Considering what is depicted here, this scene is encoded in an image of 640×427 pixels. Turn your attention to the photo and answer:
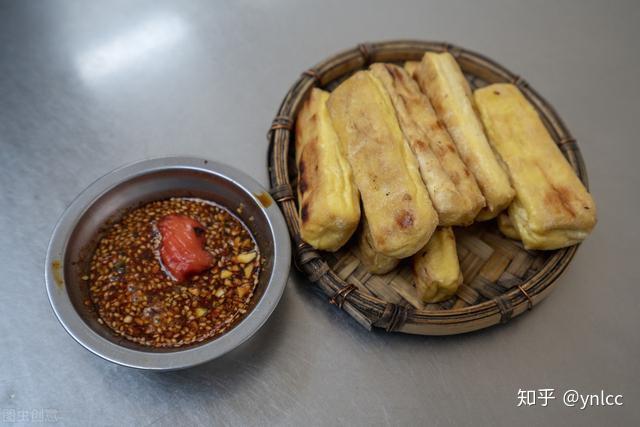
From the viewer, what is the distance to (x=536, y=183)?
1.69m

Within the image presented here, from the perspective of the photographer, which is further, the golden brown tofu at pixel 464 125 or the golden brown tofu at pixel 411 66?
the golden brown tofu at pixel 411 66

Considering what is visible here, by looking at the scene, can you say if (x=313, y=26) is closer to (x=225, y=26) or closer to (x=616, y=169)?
(x=225, y=26)

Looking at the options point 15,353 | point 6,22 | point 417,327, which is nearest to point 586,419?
point 417,327

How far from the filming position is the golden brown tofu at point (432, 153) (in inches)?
63.1

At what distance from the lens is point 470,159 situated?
68.1 inches

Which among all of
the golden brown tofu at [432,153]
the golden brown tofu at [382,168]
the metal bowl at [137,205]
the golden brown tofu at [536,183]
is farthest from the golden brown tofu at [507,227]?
the metal bowl at [137,205]

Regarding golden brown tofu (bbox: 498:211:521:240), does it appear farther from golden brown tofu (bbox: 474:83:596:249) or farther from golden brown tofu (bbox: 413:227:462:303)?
golden brown tofu (bbox: 413:227:462:303)

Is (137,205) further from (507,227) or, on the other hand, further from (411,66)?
(507,227)

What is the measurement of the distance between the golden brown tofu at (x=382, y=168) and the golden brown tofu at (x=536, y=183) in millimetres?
352

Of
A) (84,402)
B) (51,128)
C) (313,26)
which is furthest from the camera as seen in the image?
(313,26)

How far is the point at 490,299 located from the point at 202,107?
145 centimetres

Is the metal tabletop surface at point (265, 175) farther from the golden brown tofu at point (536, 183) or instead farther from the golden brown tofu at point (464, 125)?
the golden brown tofu at point (464, 125)

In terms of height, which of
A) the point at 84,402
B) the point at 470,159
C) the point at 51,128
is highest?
the point at 470,159

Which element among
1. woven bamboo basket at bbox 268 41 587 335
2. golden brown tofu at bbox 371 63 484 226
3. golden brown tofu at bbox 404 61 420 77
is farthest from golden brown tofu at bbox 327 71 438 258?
golden brown tofu at bbox 404 61 420 77
